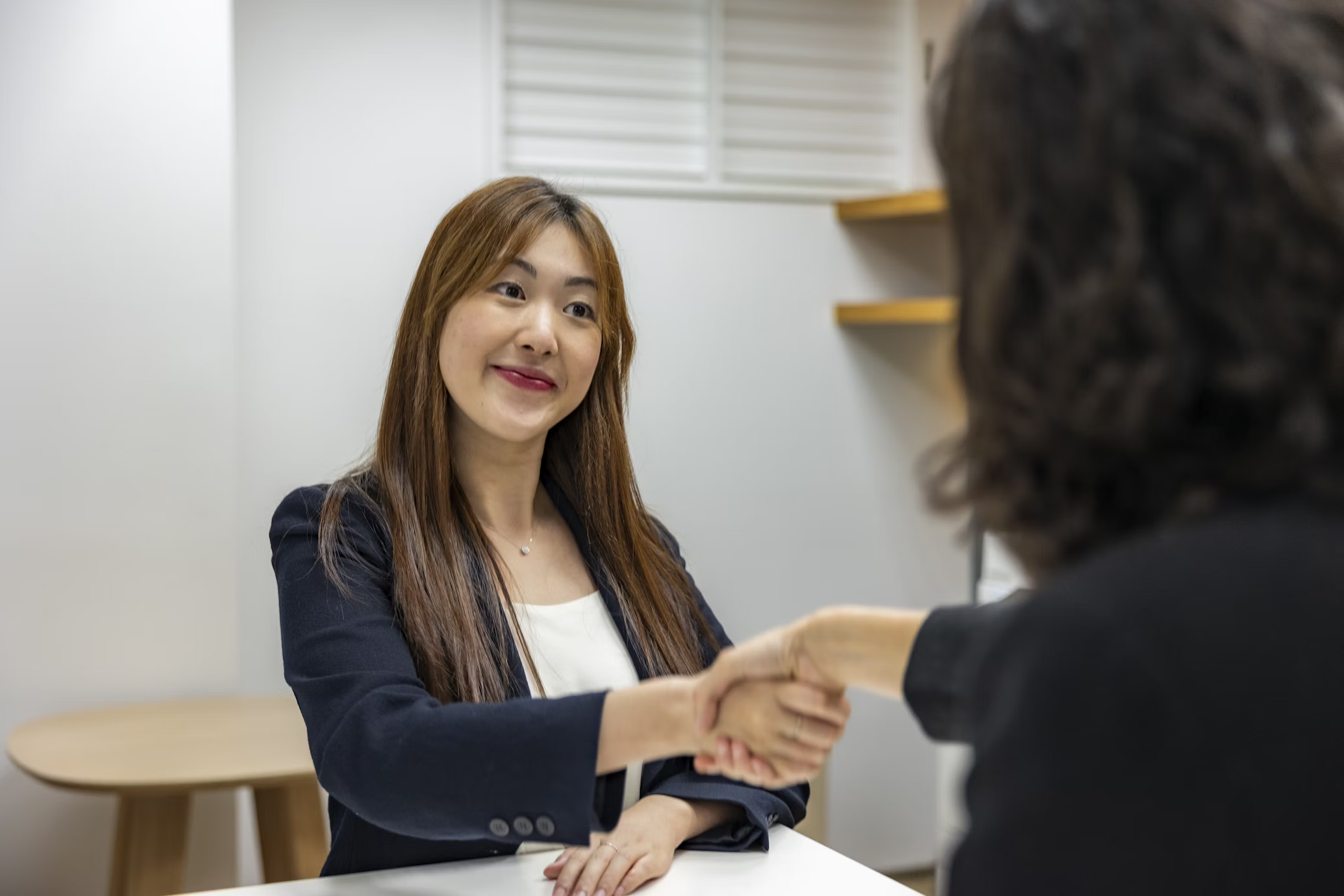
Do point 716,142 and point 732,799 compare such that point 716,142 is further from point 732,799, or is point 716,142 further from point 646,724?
point 646,724

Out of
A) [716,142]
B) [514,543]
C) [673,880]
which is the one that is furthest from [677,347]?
[673,880]

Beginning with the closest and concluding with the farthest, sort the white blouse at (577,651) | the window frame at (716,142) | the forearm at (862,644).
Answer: the forearm at (862,644) < the white blouse at (577,651) < the window frame at (716,142)

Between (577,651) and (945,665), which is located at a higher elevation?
(945,665)

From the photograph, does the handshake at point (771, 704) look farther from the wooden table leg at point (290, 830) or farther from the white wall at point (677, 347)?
the white wall at point (677, 347)

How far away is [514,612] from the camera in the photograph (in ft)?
5.57

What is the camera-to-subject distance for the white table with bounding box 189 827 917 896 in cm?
136

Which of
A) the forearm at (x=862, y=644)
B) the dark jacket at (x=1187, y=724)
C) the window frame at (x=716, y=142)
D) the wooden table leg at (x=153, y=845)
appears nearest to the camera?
the dark jacket at (x=1187, y=724)

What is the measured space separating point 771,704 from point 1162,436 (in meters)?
0.75

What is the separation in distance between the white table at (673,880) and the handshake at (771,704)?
0.47 ft

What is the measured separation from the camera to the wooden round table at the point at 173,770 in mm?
2244

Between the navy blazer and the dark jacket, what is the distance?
0.69 meters

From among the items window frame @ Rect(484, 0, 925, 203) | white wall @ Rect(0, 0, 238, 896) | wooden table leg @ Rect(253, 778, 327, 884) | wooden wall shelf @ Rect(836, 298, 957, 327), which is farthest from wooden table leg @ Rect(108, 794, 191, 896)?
wooden wall shelf @ Rect(836, 298, 957, 327)

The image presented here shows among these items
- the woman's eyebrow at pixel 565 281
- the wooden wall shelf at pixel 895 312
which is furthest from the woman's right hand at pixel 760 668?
the wooden wall shelf at pixel 895 312

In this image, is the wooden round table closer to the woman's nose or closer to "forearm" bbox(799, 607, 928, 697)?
the woman's nose
